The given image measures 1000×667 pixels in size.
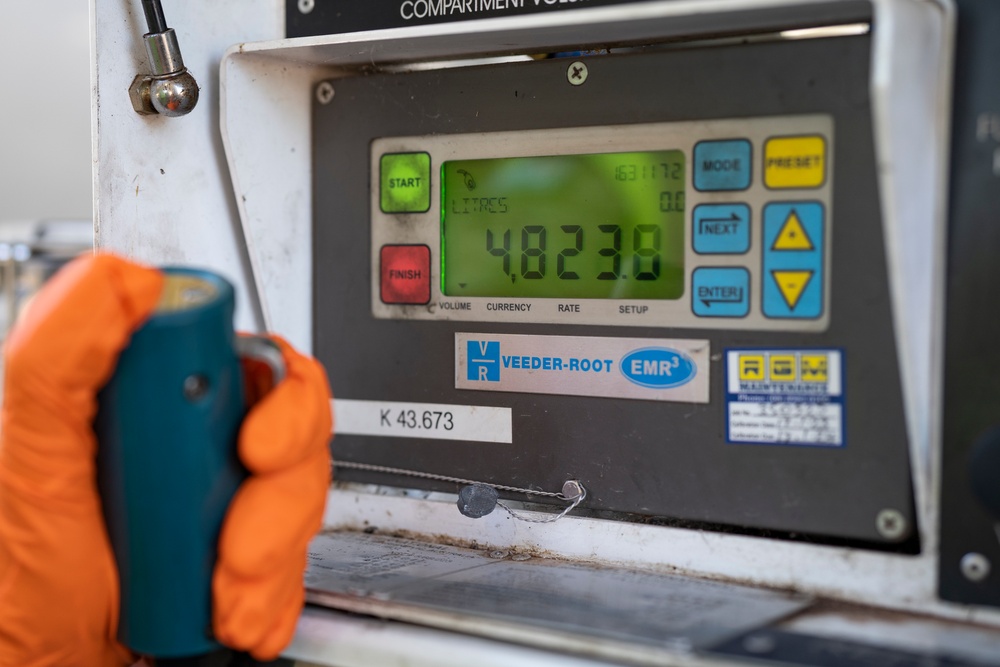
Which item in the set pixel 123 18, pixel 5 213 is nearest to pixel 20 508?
pixel 123 18

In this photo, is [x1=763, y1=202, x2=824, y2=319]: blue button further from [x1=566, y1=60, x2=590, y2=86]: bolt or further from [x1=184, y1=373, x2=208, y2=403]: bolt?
[x1=184, y1=373, x2=208, y2=403]: bolt

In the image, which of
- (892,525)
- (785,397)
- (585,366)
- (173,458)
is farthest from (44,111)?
(892,525)

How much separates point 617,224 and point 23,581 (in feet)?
2.41

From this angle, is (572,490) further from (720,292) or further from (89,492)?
(89,492)

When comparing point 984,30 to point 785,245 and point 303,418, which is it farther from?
point 303,418

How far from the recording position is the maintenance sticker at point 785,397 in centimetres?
109

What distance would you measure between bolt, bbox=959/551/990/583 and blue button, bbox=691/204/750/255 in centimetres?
39

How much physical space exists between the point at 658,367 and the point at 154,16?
0.75m

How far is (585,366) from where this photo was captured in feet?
4.02

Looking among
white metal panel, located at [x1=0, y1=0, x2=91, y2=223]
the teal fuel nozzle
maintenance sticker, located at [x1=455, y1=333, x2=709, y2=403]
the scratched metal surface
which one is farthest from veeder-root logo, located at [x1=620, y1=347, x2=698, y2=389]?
white metal panel, located at [x1=0, y1=0, x2=91, y2=223]

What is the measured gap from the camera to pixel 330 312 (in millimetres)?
1413

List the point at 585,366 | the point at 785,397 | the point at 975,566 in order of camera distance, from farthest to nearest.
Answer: the point at 585,366 → the point at 785,397 → the point at 975,566

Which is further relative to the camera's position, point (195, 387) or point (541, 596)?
point (541, 596)

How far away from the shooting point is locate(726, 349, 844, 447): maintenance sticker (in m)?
1.09
